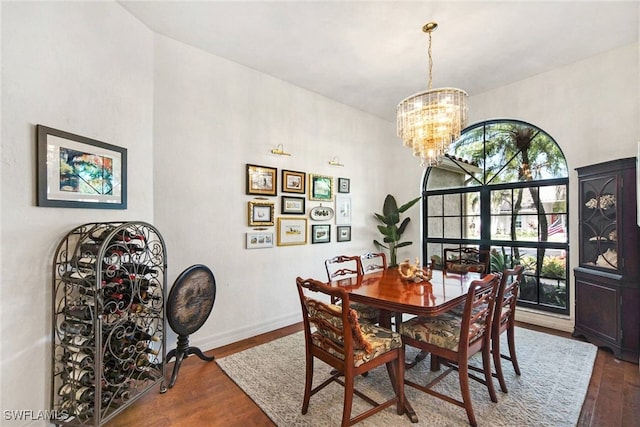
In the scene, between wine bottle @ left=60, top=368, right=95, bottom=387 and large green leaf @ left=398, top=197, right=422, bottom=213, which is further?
large green leaf @ left=398, top=197, right=422, bottom=213

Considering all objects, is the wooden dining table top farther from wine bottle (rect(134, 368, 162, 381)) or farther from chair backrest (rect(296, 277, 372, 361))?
wine bottle (rect(134, 368, 162, 381))

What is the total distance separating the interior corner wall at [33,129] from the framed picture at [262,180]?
137cm

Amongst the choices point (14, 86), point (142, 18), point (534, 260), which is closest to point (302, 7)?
point (142, 18)

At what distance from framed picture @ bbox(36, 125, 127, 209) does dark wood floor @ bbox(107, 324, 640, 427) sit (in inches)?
60.8

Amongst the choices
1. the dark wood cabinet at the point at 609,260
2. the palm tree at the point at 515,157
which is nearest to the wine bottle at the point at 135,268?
→ the dark wood cabinet at the point at 609,260

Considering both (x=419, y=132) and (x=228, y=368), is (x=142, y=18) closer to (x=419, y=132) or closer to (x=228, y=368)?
(x=419, y=132)

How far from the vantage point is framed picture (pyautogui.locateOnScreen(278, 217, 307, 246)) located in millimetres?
3629

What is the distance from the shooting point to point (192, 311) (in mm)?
2518

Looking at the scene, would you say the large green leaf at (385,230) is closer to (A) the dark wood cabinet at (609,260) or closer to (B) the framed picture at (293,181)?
(B) the framed picture at (293,181)

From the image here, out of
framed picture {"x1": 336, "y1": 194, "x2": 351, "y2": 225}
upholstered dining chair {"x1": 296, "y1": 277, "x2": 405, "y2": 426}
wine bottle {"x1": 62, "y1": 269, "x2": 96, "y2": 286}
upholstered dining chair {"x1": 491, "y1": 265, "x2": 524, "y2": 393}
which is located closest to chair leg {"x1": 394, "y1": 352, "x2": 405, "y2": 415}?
upholstered dining chair {"x1": 296, "y1": 277, "x2": 405, "y2": 426}

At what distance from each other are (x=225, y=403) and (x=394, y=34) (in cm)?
356

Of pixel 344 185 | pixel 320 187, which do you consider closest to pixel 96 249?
pixel 320 187

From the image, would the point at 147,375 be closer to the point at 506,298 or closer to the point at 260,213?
the point at 260,213

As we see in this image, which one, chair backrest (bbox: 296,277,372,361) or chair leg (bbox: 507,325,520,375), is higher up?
chair backrest (bbox: 296,277,372,361)
